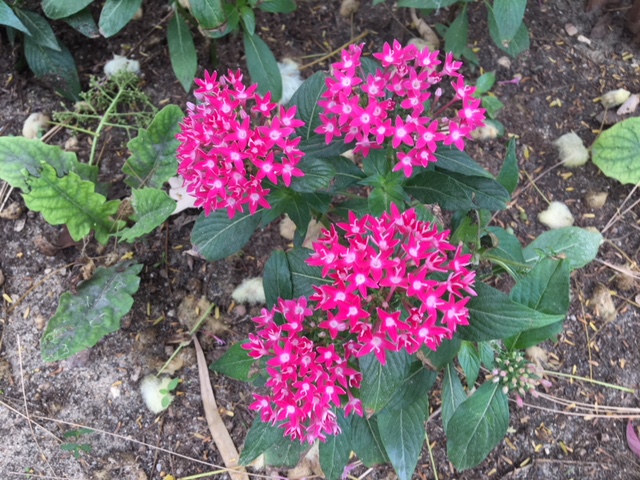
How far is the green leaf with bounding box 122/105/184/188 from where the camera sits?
186cm

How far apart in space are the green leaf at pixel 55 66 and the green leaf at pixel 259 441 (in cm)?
145

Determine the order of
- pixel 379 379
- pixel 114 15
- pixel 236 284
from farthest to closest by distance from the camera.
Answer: pixel 236 284
pixel 114 15
pixel 379 379

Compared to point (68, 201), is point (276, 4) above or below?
above

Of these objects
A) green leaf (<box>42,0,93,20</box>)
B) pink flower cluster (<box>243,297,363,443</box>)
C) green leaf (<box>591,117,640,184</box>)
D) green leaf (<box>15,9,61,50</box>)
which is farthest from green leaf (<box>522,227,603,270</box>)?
green leaf (<box>15,9,61,50</box>)

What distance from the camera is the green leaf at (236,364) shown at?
144 centimetres

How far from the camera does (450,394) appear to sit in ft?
5.11

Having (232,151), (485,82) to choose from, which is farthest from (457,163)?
(485,82)

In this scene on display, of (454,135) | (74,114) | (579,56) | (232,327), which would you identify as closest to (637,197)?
(579,56)

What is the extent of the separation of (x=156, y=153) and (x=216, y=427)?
92cm

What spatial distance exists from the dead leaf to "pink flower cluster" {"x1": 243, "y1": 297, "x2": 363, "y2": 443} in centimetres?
56

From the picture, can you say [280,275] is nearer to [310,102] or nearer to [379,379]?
[379,379]

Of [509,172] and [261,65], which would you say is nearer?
[509,172]

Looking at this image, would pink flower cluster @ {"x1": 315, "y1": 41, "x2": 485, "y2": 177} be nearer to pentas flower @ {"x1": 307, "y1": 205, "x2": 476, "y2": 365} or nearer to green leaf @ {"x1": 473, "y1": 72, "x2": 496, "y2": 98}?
pentas flower @ {"x1": 307, "y1": 205, "x2": 476, "y2": 365}

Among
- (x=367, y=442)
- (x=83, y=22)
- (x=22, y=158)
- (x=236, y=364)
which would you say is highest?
(x=83, y=22)
